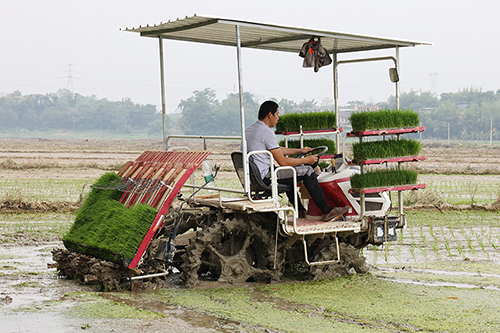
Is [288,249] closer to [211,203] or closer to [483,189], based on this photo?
[211,203]

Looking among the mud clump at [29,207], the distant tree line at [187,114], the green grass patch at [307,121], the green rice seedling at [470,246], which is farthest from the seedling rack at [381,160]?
the distant tree line at [187,114]

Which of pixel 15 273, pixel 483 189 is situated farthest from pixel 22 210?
pixel 483 189

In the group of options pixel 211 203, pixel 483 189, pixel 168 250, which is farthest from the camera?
pixel 483 189

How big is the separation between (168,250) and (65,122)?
328ft

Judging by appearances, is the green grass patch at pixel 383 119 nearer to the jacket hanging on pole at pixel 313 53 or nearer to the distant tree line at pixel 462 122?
the jacket hanging on pole at pixel 313 53

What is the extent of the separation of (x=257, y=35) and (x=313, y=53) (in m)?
0.82

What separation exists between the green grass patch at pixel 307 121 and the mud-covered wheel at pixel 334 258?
2126 mm

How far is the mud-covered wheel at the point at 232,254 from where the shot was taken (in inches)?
307

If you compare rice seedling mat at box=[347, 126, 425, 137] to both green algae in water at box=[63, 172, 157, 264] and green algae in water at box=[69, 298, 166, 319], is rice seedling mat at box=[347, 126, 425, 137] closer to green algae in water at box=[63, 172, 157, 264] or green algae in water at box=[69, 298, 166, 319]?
green algae in water at box=[63, 172, 157, 264]

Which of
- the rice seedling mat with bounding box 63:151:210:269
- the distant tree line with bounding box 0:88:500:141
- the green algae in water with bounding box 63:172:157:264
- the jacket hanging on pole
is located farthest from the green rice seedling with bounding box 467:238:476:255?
the distant tree line with bounding box 0:88:500:141

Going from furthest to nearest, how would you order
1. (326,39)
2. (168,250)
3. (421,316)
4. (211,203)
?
(326,39) → (211,203) → (168,250) → (421,316)

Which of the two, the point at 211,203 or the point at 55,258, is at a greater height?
the point at 211,203

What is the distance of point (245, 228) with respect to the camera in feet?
26.2

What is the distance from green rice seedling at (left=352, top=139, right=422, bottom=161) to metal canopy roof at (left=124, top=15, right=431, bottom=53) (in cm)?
140
